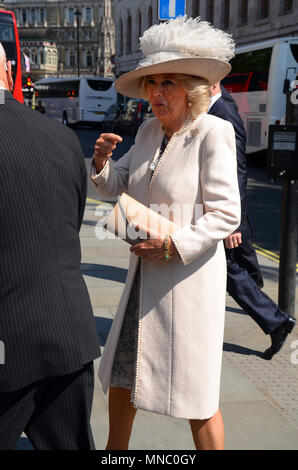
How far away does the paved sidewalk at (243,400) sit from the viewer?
3219mm

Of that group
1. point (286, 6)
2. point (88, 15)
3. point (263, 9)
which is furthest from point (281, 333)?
point (88, 15)

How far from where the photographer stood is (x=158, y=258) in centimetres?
255

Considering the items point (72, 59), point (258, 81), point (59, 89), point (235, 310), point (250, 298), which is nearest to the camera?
point (250, 298)

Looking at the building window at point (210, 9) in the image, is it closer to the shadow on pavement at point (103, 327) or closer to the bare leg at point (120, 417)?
the shadow on pavement at point (103, 327)

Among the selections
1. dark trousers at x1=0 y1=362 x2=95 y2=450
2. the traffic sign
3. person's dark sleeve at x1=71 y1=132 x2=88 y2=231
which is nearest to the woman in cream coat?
person's dark sleeve at x1=71 y1=132 x2=88 y2=231

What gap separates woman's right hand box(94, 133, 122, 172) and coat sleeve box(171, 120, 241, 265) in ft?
1.19

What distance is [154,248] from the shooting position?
255cm

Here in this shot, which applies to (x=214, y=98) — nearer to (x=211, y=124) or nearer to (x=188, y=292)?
(x=211, y=124)

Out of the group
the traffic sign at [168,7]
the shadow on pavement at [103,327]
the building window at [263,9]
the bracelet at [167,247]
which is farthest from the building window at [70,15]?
the bracelet at [167,247]

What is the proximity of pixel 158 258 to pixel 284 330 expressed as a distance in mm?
1981

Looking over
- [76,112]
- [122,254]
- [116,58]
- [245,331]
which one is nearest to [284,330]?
[245,331]

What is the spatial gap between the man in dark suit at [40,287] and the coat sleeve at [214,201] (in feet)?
1.73

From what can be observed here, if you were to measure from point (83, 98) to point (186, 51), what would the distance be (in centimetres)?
3993

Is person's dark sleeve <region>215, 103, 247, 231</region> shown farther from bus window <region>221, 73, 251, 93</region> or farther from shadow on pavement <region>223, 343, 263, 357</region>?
bus window <region>221, 73, 251, 93</region>
